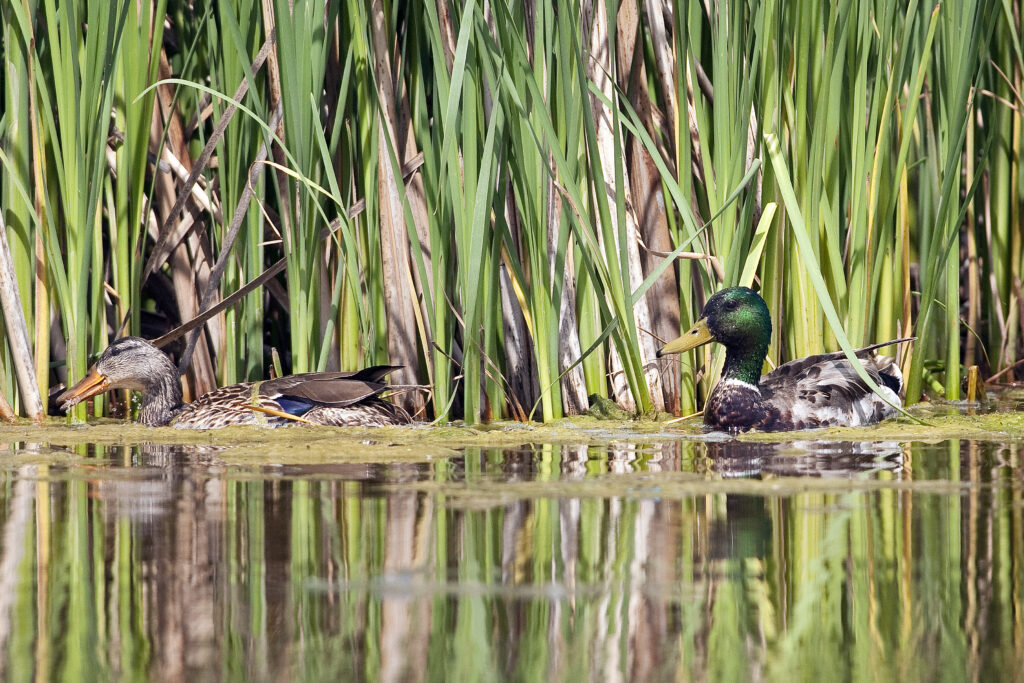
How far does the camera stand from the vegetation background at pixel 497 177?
5.10 metres

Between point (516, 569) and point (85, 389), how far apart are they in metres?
3.41

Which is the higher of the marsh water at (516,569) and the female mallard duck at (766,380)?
the female mallard duck at (766,380)

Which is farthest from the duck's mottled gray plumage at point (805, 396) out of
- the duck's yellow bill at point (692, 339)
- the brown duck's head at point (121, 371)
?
the brown duck's head at point (121, 371)

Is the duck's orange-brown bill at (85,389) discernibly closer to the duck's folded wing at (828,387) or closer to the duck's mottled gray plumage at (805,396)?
the duck's mottled gray plumage at (805,396)

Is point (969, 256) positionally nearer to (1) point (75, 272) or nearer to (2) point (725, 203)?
(2) point (725, 203)

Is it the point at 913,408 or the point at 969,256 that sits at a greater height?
the point at 969,256

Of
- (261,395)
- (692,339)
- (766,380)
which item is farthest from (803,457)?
(261,395)

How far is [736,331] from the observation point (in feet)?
17.4

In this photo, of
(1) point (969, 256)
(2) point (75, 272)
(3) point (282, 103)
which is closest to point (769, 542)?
(3) point (282, 103)

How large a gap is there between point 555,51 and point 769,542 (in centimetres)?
270

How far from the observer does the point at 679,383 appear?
5852 mm

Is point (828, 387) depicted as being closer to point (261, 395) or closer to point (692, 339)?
point (692, 339)

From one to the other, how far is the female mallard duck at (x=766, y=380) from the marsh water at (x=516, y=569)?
45.7 inches

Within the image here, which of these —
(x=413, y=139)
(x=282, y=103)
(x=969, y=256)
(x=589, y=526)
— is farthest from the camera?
(x=969, y=256)
